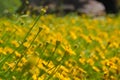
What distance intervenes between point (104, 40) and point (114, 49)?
1.42 m

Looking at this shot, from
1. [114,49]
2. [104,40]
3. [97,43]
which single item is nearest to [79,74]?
[114,49]

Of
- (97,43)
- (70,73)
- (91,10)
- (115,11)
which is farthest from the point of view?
(115,11)

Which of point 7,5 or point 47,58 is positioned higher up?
point 47,58

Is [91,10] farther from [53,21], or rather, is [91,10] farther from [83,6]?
[53,21]

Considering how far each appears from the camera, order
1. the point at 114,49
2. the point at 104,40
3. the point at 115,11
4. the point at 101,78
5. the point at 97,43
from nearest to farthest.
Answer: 1. the point at 101,78
2. the point at 114,49
3. the point at 97,43
4. the point at 104,40
5. the point at 115,11

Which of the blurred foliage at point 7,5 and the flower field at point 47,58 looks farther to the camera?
the blurred foliage at point 7,5

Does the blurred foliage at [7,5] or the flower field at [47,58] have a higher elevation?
the flower field at [47,58]

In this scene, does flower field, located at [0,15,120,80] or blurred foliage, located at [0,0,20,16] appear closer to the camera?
flower field, located at [0,15,120,80]

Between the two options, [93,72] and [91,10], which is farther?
[91,10]

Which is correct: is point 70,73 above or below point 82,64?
above

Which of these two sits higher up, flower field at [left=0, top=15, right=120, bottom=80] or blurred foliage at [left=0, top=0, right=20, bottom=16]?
flower field at [left=0, top=15, right=120, bottom=80]

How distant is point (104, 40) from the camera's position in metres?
7.79

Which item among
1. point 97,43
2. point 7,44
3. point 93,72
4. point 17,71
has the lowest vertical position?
point 97,43

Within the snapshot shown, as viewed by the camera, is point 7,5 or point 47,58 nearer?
point 47,58
